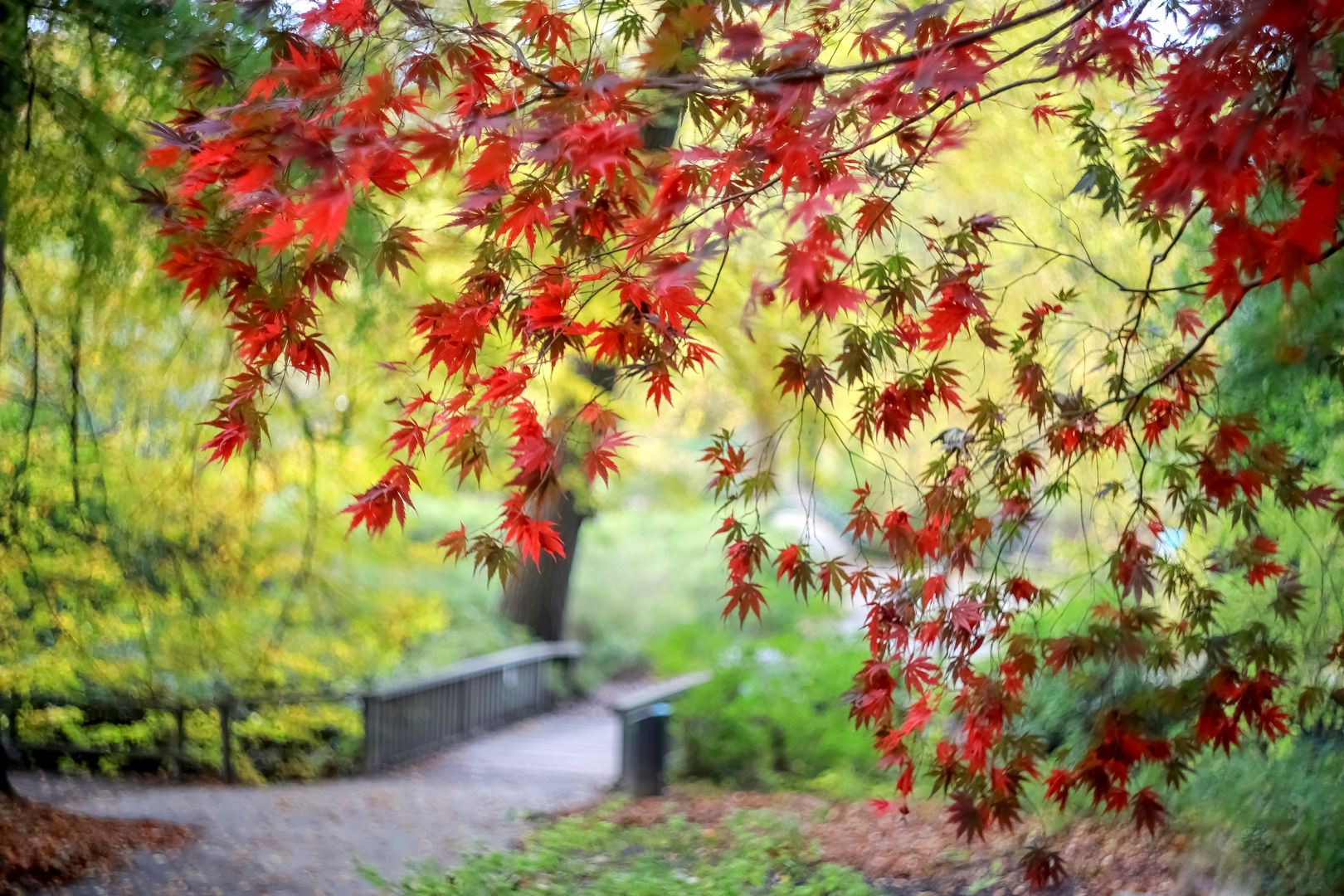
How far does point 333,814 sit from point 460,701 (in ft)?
13.0

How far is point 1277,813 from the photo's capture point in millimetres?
4930

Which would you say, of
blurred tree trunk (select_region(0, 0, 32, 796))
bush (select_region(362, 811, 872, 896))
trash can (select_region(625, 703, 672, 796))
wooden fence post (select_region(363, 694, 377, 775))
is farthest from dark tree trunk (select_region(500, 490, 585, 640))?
blurred tree trunk (select_region(0, 0, 32, 796))

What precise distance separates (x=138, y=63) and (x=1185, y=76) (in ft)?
14.7

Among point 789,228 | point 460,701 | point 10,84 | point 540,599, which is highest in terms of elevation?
point 10,84

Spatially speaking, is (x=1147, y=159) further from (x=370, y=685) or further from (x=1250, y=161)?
(x=370, y=685)

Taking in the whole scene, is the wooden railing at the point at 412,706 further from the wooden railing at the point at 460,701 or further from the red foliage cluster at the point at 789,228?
the red foliage cluster at the point at 789,228

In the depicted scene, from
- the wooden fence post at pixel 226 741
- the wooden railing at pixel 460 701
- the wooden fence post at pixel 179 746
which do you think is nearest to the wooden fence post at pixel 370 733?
the wooden railing at pixel 460 701

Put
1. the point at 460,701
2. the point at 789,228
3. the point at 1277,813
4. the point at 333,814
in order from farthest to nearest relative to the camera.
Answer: the point at 460,701, the point at 333,814, the point at 1277,813, the point at 789,228

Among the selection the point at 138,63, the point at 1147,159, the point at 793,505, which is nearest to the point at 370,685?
the point at 138,63

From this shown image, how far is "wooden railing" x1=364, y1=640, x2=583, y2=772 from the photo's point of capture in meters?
10.0

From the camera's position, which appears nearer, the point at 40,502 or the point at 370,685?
the point at 40,502

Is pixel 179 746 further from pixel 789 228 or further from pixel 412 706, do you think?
pixel 789 228

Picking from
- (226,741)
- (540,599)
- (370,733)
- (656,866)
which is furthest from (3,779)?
(540,599)

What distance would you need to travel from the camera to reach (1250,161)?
127 inches
